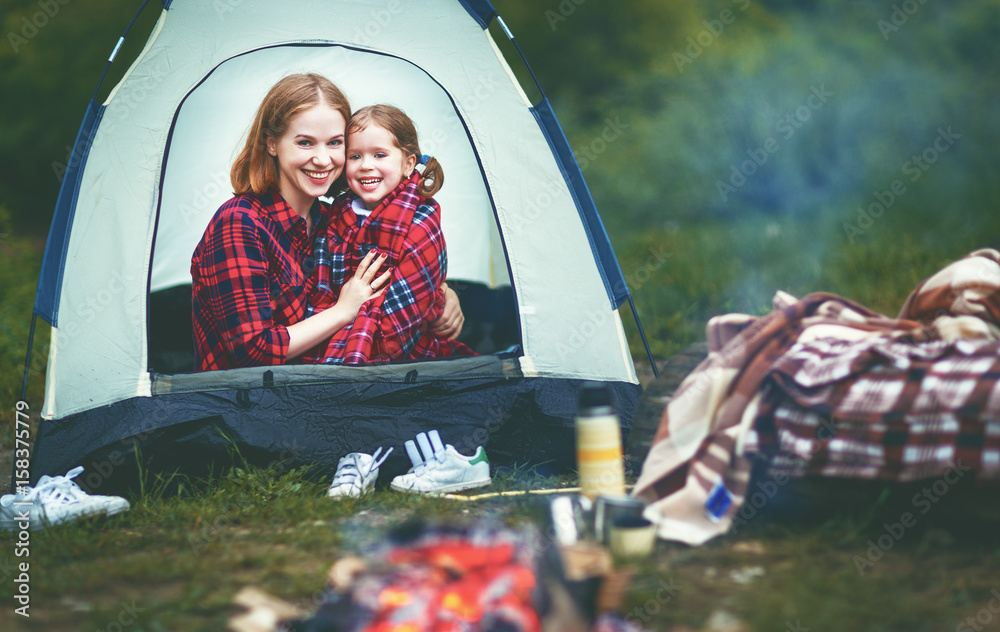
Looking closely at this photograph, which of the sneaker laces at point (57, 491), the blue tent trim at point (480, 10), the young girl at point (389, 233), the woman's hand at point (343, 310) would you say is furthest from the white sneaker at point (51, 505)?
the blue tent trim at point (480, 10)

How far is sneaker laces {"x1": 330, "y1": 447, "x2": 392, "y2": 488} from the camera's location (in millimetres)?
2371

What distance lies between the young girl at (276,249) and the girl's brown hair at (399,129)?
0.19 ft

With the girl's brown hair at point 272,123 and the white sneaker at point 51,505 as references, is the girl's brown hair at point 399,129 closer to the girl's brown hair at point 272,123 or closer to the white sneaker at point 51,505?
the girl's brown hair at point 272,123

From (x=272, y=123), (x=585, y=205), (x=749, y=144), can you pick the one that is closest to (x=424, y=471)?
(x=585, y=205)

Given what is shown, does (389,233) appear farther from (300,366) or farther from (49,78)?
(49,78)

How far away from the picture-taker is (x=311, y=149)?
2.80 meters

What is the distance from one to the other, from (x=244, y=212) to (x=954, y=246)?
13.2 feet

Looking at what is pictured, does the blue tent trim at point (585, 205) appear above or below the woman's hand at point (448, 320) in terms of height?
above

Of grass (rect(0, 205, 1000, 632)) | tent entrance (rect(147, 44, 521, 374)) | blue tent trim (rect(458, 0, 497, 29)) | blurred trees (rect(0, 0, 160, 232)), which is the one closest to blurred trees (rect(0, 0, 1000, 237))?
blurred trees (rect(0, 0, 160, 232))

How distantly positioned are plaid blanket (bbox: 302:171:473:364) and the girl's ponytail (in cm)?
3

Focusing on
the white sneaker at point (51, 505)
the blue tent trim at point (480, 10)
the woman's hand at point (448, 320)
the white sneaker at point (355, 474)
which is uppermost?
the blue tent trim at point (480, 10)

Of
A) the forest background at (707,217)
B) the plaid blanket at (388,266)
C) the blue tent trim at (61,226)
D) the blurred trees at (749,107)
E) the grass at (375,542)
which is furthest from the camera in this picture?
the blurred trees at (749,107)

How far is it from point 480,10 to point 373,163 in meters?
0.61

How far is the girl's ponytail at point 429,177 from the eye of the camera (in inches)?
117
